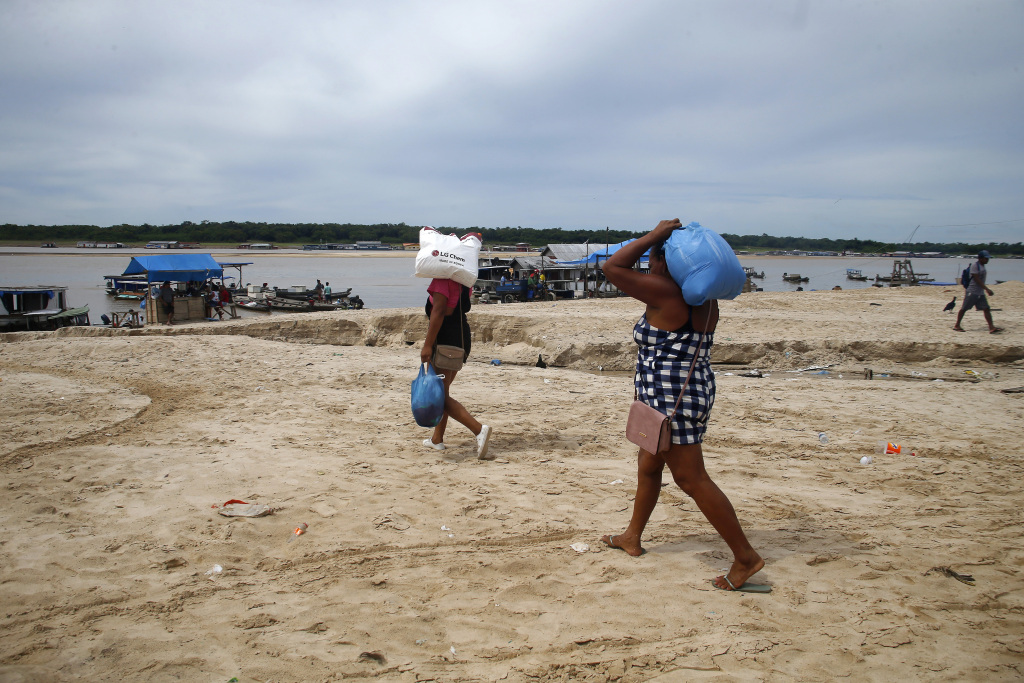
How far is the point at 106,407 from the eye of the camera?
5.93 meters

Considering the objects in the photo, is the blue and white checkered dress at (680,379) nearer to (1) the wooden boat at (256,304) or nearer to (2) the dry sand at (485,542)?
(2) the dry sand at (485,542)

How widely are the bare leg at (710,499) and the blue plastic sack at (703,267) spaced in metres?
0.69

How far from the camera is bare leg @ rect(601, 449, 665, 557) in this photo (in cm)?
293

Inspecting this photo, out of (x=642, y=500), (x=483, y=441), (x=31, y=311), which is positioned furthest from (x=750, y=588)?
(x=31, y=311)

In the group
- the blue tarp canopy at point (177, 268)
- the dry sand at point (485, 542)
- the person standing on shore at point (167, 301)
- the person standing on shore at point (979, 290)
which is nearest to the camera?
the dry sand at point (485, 542)

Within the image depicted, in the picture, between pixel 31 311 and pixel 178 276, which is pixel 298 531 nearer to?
pixel 31 311

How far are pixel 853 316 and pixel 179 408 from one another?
14193mm

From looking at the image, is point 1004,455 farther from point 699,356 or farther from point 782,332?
point 782,332

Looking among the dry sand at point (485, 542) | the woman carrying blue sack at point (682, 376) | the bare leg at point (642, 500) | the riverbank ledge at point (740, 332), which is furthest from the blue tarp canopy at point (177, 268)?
the woman carrying blue sack at point (682, 376)

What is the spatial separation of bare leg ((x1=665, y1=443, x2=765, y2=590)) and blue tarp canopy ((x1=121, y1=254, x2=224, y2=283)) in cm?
2298

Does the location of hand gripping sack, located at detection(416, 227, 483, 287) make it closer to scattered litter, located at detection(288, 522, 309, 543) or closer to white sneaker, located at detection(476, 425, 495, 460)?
white sneaker, located at detection(476, 425, 495, 460)

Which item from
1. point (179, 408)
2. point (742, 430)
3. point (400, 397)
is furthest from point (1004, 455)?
point (179, 408)

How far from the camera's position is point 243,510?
3490 millimetres

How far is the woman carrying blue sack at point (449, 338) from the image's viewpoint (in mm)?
4523
